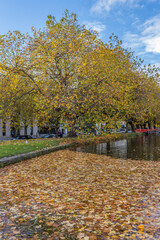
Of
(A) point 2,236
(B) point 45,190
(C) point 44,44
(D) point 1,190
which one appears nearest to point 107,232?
(A) point 2,236

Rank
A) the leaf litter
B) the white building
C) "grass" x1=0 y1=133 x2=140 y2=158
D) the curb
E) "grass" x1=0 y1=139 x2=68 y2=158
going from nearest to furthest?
the leaf litter
the curb
"grass" x1=0 y1=139 x2=68 y2=158
"grass" x1=0 y1=133 x2=140 y2=158
the white building

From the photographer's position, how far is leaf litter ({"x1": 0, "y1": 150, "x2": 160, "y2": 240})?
4.90 m

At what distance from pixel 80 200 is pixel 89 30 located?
2203 cm

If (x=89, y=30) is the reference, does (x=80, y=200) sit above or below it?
below

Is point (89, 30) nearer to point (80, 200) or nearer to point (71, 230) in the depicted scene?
point (80, 200)

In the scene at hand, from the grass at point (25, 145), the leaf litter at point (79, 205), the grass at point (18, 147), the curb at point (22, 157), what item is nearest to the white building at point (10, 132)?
the grass at point (25, 145)

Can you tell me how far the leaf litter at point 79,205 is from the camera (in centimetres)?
490

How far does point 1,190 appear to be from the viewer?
8.17 m

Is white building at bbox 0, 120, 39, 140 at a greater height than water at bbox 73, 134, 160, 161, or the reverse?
white building at bbox 0, 120, 39, 140

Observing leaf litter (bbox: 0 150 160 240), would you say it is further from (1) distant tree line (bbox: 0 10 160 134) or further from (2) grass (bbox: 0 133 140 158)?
(1) distant tree line (bbox: 0 10 160 134)

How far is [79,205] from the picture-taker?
6594mm

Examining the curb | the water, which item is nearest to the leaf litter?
the curb

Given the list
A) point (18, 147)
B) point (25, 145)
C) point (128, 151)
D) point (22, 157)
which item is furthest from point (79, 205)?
point (128, 151)

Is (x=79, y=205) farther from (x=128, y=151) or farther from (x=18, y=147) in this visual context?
(x=128, y=151)
